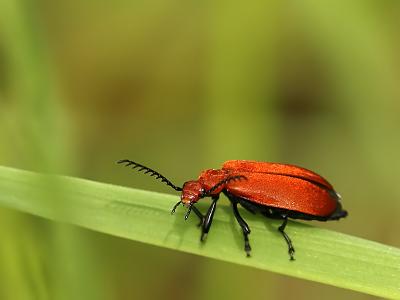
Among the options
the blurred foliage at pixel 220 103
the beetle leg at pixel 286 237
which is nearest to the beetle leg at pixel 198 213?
the beetle leg at pixel 286 237

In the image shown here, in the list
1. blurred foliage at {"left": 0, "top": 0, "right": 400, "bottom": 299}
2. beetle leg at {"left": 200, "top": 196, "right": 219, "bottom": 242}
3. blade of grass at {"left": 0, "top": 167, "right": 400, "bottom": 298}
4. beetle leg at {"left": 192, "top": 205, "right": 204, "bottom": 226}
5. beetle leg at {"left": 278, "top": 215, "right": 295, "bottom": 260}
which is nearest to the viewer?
blade of grass at {"left": 0, "top": 167, "right": 400, "bottom": 298}

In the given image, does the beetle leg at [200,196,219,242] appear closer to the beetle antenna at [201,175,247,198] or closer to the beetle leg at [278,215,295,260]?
the beetle antenna at [201,175,247,198]

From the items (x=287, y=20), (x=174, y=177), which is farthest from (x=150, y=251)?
(x=287, y=20)

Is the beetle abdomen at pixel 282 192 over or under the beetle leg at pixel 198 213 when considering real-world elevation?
over

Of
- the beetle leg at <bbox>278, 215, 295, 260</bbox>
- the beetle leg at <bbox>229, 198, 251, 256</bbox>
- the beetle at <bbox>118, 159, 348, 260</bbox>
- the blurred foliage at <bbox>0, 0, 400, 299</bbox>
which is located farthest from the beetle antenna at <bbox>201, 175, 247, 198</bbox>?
the blurred foliage at <bbox>0, 0, 400, 299</bbox>

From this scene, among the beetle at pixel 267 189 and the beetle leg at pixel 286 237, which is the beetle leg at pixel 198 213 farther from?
the beetle leg at pixel 286 237

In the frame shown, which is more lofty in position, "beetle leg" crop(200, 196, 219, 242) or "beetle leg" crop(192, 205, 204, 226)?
"beetle leg" crop(200, 196, 219, 242)
